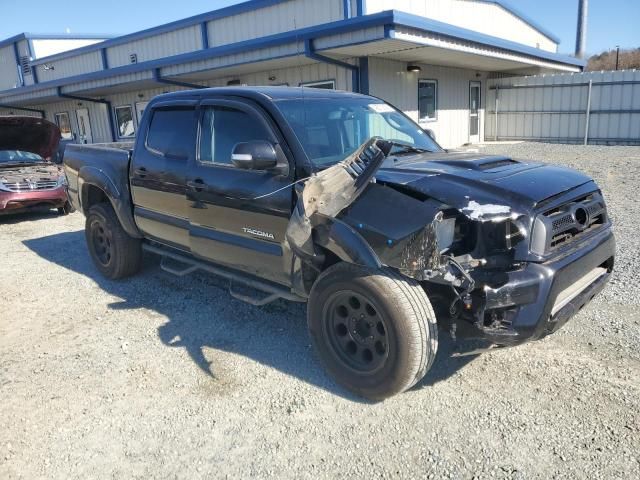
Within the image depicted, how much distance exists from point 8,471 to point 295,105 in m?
3.00

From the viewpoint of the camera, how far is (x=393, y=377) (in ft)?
9.82

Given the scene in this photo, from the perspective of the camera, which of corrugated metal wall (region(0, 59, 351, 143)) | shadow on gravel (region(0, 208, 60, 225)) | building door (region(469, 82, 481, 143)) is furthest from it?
building door (region(469, 82, 481, 143))

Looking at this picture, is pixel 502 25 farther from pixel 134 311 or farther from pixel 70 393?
pixel 70 393

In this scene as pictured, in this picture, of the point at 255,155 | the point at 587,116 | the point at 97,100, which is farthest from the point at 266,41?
the point at 97,100

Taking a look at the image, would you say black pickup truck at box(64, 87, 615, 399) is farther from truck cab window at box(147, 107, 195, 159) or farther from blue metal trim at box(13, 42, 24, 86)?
blue metal trim at box(13, 42, 24, 86)

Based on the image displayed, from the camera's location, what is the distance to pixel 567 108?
1798 cm

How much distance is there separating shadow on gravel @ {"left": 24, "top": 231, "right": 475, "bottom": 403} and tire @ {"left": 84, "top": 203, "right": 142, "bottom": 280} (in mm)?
170

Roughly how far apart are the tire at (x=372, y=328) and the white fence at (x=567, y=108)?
17475mm

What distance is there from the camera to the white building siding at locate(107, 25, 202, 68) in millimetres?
16578

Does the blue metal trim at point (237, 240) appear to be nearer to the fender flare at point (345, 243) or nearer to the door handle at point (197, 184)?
the door handle at point (197, 184)

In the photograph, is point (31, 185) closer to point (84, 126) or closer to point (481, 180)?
point (481, 180)

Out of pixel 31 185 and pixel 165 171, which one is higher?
pixel 165 171

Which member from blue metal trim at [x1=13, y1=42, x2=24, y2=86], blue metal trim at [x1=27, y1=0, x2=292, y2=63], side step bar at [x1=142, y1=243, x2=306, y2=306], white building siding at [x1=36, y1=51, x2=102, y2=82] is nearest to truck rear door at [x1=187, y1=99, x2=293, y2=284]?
side step bar at [x1=142, y1=243, x2=306, y2=306]

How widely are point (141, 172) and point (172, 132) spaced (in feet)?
1.88
